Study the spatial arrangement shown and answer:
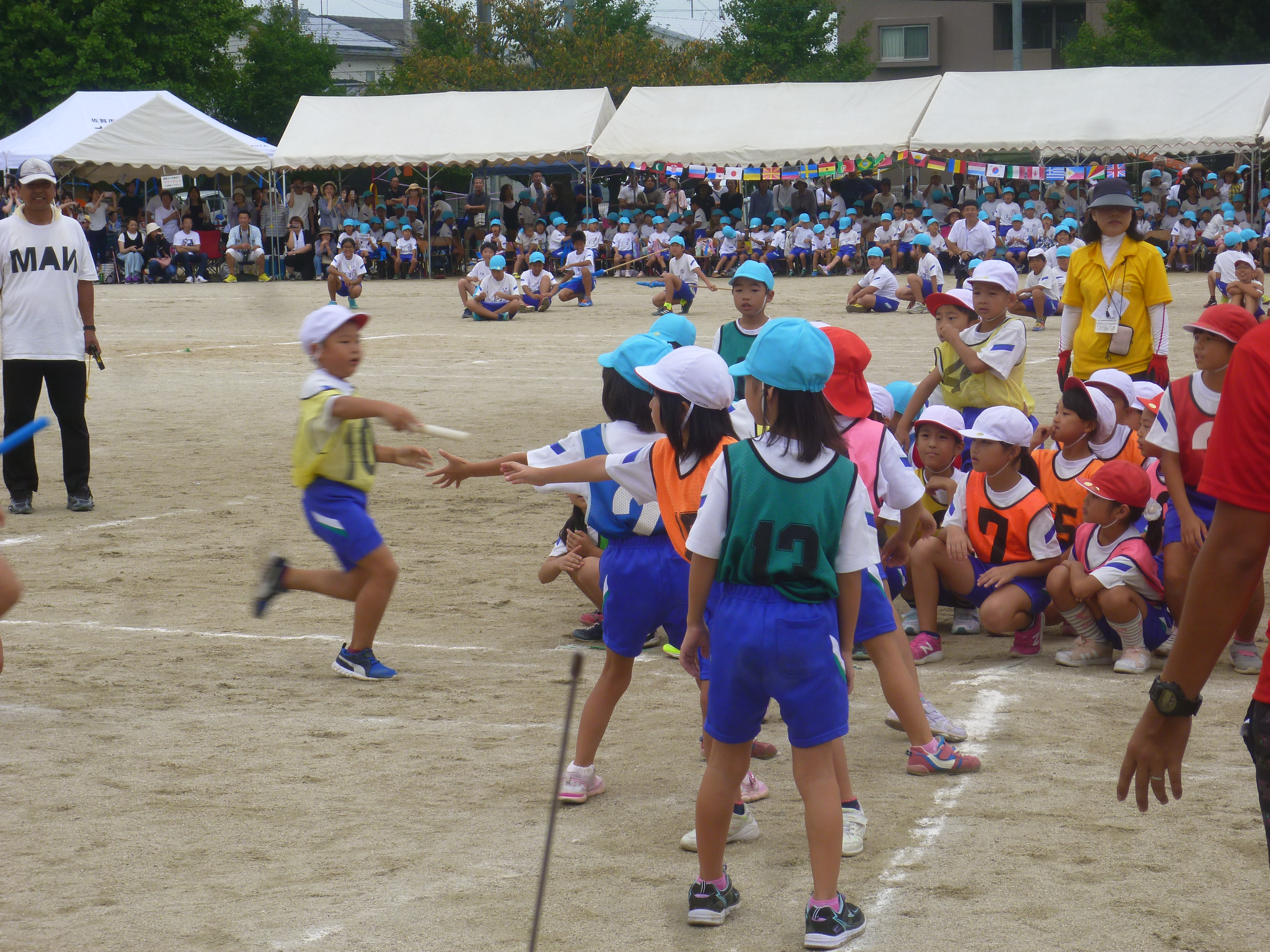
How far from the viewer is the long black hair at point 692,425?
4.26 metres

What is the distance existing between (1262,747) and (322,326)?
4405 mm

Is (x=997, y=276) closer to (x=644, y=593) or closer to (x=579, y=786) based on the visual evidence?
(x=644, y=593)

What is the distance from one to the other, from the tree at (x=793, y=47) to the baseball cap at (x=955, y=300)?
167ft

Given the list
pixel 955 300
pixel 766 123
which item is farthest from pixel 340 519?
pixel 766 123

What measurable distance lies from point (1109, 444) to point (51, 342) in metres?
6.80

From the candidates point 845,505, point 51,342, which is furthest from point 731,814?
point 51,342

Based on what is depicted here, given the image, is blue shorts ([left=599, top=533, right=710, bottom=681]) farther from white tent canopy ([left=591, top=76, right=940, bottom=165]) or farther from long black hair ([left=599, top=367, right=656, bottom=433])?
white tent canopy ([left=591, top=76, right=940, bottom=165])

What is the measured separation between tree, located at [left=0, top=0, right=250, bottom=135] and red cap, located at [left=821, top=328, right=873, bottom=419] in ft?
143

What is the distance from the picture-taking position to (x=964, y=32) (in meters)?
60.4

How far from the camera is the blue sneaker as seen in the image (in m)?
6.12

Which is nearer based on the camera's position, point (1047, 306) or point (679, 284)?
point (1047, 306)

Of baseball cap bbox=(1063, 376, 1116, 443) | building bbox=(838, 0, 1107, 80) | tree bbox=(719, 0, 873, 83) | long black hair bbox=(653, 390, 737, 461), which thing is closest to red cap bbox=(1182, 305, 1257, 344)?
baseball cap bbox=(1063, 376, 1116, 443)

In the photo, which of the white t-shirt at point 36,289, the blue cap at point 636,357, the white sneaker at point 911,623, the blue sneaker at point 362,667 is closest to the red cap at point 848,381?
the blue cap at point 636,357

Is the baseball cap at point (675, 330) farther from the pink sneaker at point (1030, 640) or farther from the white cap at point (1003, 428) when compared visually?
the pink sneaker at point (1030, 640)
